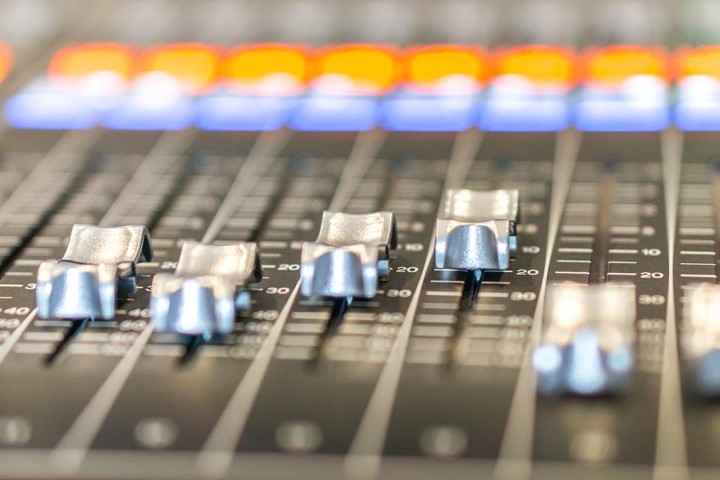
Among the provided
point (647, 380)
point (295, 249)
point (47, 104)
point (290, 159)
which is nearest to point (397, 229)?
point (295, 249)

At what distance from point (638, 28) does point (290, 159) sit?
2.20ft

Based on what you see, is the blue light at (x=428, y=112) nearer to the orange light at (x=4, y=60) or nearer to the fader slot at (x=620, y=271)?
the fader slot at (x=620, y=271)

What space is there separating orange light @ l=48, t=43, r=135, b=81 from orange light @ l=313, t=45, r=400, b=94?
324mm

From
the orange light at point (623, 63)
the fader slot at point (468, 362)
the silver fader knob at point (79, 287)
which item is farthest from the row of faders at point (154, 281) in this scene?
the orange light at point (623, 63)

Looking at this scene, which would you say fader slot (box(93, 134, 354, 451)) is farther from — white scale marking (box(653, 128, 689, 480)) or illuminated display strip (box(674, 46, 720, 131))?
illuminated display strip (box(674, 46, 720, 131))

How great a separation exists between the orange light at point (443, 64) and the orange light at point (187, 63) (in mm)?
323

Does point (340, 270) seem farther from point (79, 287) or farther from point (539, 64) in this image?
point (539, 64)

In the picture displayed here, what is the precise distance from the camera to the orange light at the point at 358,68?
1700 mm

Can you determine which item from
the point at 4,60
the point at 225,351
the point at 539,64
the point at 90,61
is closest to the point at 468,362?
the point at 225,351

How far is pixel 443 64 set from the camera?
67.8 inches

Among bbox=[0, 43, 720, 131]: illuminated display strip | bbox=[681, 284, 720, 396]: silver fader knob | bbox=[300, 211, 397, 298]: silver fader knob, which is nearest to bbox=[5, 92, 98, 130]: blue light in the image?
bbox=[0, 43, 720, 131]: illuminated display strip

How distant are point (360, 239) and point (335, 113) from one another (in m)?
0.52

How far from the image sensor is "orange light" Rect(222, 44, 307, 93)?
1721mm

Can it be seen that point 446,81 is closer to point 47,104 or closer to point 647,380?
point 47,104
